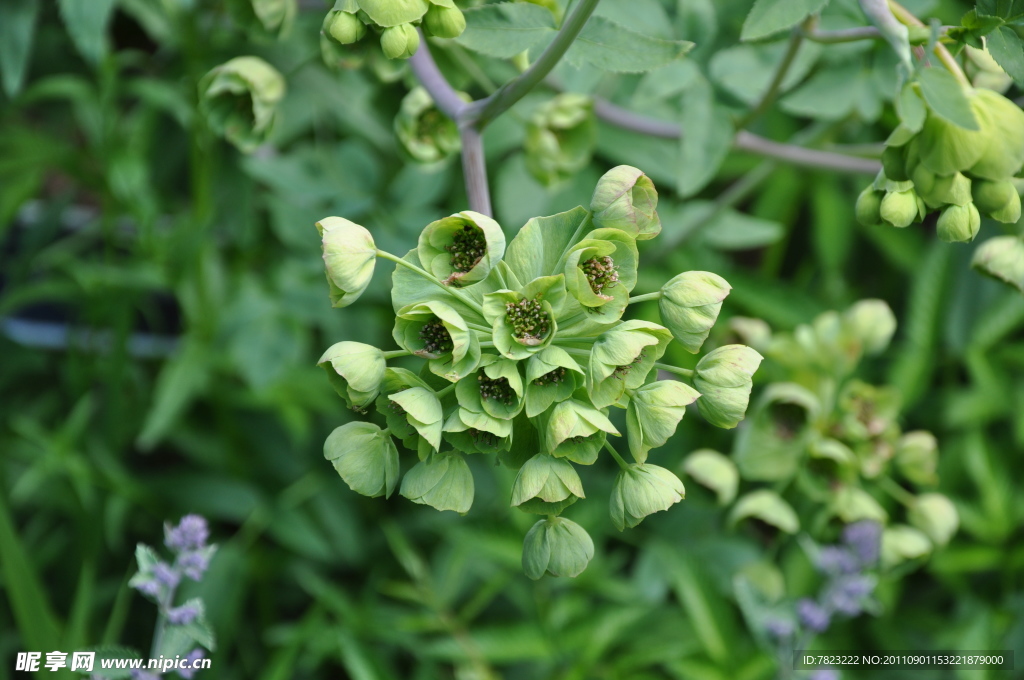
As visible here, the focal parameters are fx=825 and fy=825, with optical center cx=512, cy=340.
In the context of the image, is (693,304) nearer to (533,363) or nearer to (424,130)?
(533,363)

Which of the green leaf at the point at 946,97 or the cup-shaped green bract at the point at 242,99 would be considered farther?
the cup-shaped green bract at the point at 242,99

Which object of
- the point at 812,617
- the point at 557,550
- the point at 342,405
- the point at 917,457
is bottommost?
the point at 342,405

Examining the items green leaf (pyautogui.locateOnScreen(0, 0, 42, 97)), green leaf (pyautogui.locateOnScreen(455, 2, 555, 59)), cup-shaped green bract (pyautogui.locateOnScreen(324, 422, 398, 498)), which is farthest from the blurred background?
cup-shaped green bract (pyautogui.locateOnScreen(324, 422, 398, 498))

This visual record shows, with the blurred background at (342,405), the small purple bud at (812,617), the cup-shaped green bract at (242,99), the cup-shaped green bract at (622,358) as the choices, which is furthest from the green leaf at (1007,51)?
the cup-shaped green bract at (242,99)

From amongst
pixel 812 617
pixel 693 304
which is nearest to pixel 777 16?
pixel 693 304

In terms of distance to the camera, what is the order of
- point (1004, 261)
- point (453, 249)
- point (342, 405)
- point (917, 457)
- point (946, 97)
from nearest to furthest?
point (946, 97) → point (453, 249) → point (1004, 261) → point (917, 457) → point (342, 405)

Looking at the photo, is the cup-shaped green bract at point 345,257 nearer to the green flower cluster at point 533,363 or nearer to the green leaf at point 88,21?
the green flower cluster at point 533,363
